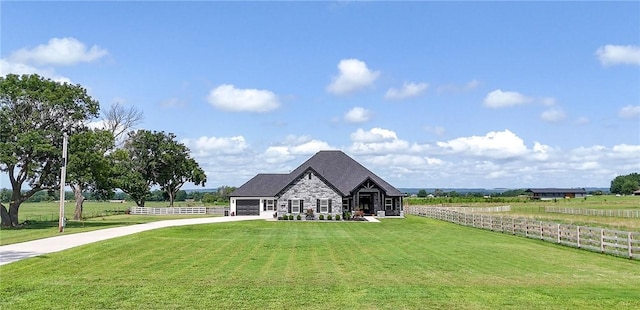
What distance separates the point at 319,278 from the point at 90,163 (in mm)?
30073

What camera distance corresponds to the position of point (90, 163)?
38625 mm

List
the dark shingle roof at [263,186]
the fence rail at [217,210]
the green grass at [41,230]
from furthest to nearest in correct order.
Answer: the fence rail at [217,210] < the dark shingle roof at [263,186] < the green grass at [41,230]

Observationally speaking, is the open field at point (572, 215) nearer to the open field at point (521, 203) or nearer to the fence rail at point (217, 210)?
the open field at point (521, 203)

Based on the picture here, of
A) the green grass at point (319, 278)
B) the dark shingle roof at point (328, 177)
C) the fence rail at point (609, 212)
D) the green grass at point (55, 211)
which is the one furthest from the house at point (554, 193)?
the green grass at point (319, 278)

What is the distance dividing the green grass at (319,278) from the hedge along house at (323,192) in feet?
89.6

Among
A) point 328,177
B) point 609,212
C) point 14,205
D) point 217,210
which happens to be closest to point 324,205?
point 328,177

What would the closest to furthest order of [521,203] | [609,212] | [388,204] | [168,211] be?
1. [388,204]
2. [609,212]
3. [168,211]
4. [521,203]

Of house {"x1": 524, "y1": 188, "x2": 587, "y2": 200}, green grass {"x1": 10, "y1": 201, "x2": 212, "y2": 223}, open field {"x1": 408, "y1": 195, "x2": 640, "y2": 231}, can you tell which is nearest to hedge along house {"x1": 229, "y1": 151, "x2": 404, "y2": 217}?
open field {"x1": 408, "y1": 195, "x2": 640, "y2": 231}

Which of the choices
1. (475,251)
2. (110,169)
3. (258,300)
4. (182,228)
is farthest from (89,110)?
(258,300)

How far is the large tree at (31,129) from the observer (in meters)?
36.1

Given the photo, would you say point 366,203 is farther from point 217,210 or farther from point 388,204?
point 217,210

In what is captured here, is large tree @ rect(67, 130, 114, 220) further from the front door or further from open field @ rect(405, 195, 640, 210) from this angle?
open field @ rect(405, 195, 640, 210)

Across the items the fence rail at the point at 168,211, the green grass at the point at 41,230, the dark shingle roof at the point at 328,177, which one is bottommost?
the green grass at the point at 41,230

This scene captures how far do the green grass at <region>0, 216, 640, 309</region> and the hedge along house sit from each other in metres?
27.3
